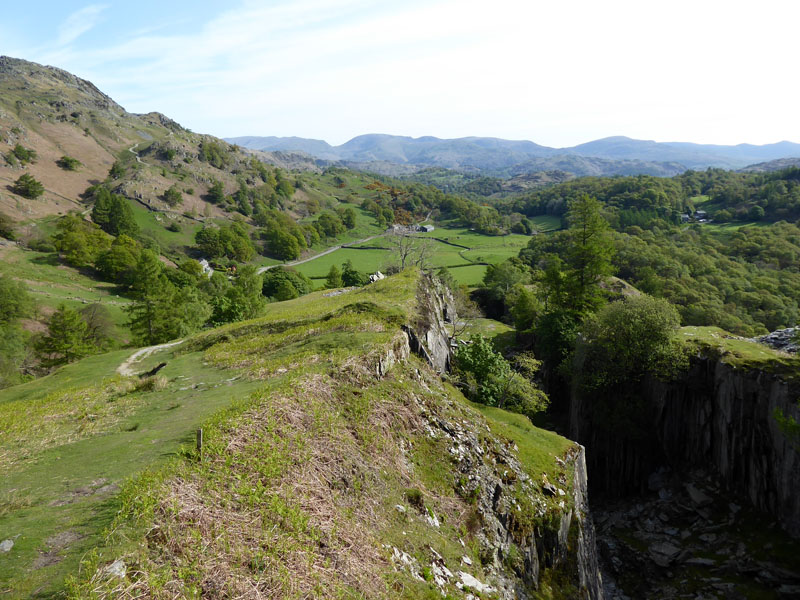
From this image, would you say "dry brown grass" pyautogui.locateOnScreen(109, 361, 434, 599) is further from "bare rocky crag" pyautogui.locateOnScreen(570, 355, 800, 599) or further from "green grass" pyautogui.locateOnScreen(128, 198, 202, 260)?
"green grass" pyautogui.locateOnScreen(128, 198, 202, 260)

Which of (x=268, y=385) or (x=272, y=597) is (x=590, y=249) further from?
(x=272, y=597)

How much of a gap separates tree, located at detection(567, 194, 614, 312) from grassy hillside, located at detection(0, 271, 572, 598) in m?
28.7

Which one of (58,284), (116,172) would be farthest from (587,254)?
(116,172)

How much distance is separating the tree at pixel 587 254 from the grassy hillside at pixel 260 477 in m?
28.7

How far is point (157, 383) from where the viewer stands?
2055 centimetres

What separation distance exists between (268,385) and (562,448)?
19074mm

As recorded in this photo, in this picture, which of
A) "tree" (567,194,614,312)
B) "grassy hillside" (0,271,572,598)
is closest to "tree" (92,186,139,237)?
"grassy hillside" (0,271,572,598)

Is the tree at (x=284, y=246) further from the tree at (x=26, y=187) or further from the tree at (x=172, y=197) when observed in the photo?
the tree at (x=26, y=187)

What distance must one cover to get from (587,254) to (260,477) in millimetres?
46399

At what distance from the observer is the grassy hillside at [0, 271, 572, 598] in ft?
27.6

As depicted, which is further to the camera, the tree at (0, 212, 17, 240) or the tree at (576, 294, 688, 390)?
the tree at (0, 212, 17, 240)

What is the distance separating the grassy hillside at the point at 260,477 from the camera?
8.41m

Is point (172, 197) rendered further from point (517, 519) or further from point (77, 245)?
point (517, 519)

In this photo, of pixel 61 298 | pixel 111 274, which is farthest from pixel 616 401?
pixel 111 274
